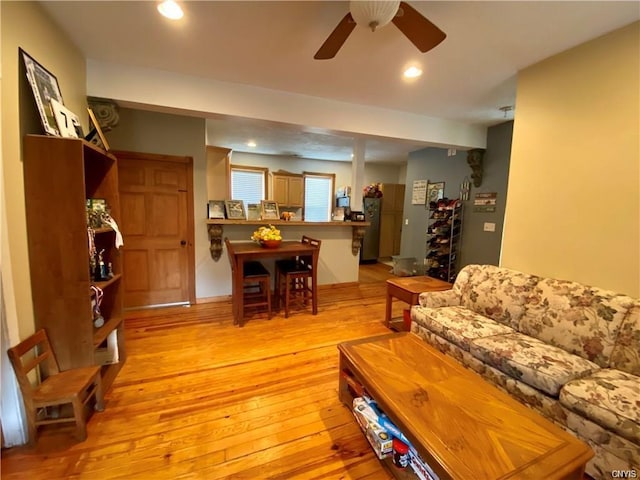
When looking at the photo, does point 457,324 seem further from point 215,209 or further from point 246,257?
point 215,209

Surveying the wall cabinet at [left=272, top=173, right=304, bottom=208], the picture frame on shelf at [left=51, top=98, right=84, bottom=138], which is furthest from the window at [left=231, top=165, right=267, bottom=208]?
the picture frame on shelf at [left=51, top=98, right=84, bottom=138]

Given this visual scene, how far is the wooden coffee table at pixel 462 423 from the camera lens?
1.01 metres

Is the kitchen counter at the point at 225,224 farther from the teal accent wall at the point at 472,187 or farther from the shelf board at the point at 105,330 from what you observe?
the teal accent wall at the point at 472,187

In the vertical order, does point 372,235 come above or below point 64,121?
below

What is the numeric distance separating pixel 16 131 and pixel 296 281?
3.06m

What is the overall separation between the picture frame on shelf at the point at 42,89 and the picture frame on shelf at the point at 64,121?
18 millimetres

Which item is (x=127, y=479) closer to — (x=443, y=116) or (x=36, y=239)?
(x=36, y=239)

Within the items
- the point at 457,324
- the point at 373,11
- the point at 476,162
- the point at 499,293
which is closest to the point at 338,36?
the point at 373,11

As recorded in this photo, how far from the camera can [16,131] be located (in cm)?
150

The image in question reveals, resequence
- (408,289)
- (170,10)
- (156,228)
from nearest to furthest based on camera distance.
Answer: (170,10)
(408,289)
(156,228)

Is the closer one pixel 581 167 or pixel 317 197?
pixel 581 167

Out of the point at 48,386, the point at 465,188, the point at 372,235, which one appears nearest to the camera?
the point at 48,386

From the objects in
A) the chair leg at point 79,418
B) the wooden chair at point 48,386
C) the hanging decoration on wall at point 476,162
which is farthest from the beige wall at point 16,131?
the hanging decoration on wall at point 476,162

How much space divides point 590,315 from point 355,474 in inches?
70.9
